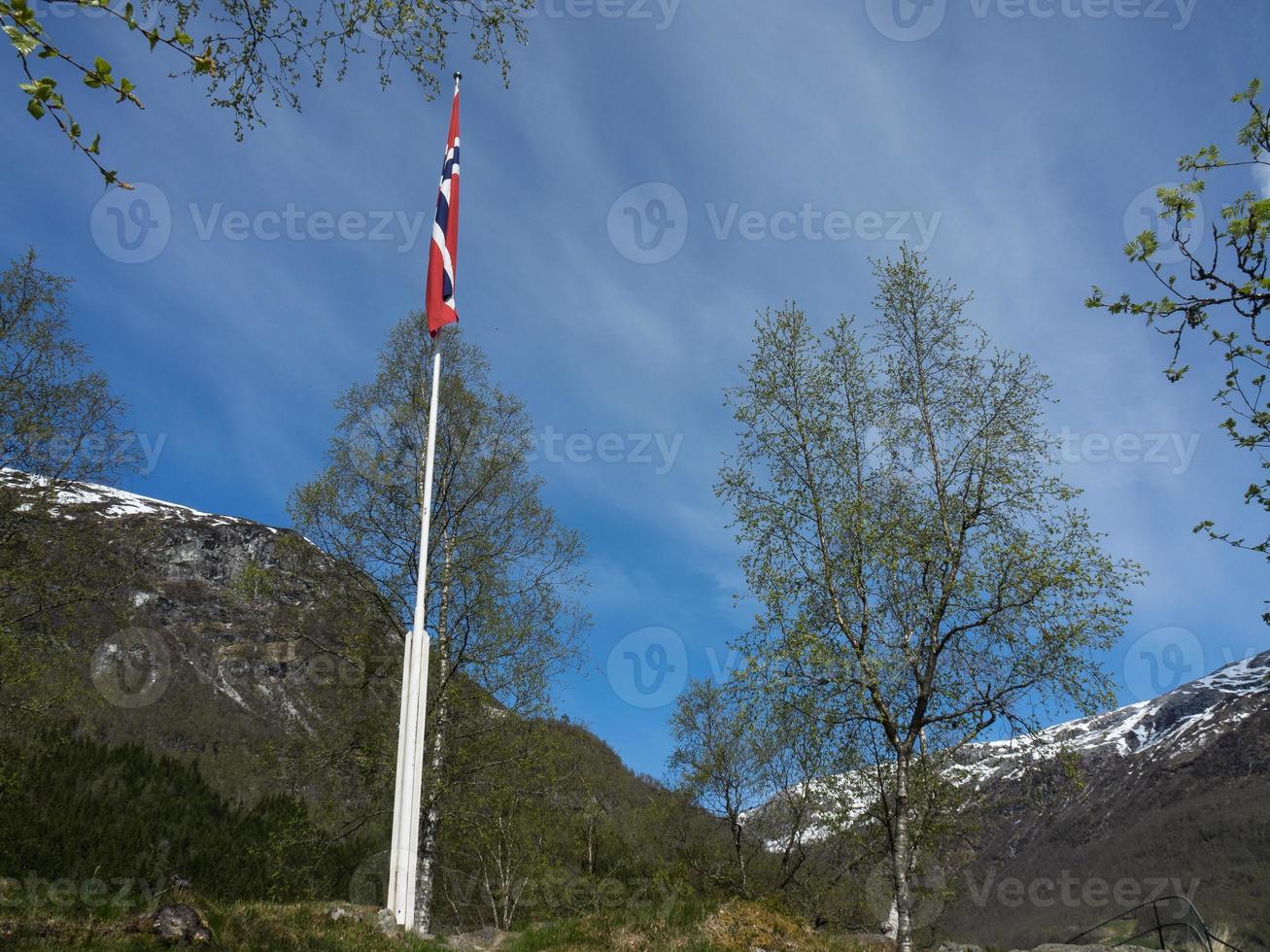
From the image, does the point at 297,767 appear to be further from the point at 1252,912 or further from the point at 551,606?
the point at 1252,912

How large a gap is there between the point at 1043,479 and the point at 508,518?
12.7 m

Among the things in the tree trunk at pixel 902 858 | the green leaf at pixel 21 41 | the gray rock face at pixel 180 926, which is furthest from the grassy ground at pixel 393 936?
the green leaf at pixel 21 41

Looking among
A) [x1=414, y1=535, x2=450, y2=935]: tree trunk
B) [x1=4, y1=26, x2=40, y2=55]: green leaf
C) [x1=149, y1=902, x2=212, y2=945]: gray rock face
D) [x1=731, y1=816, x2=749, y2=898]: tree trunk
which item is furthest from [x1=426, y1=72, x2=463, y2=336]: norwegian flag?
[x1=731, y1=816, x2=749, y2=898]: tree trunk

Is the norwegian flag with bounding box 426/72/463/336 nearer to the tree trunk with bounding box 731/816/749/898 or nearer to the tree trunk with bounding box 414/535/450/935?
the tree trunk with bounding box 414/535/450/935

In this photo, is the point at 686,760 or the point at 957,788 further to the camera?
the point at 686,760

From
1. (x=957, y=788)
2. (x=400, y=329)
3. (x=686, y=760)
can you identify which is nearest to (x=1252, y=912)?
(x=686, y=760)

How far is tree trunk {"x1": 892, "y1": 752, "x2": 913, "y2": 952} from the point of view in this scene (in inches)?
581

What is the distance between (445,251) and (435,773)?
11.7 metres

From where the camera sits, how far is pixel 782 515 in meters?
18.2

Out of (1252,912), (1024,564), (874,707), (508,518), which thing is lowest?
(1252,912)

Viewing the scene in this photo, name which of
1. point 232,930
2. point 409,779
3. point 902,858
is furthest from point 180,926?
point 902,858

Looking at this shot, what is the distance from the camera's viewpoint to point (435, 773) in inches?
716

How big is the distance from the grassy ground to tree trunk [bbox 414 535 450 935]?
11.3 ft

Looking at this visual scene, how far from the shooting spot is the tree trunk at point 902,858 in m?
14.8
